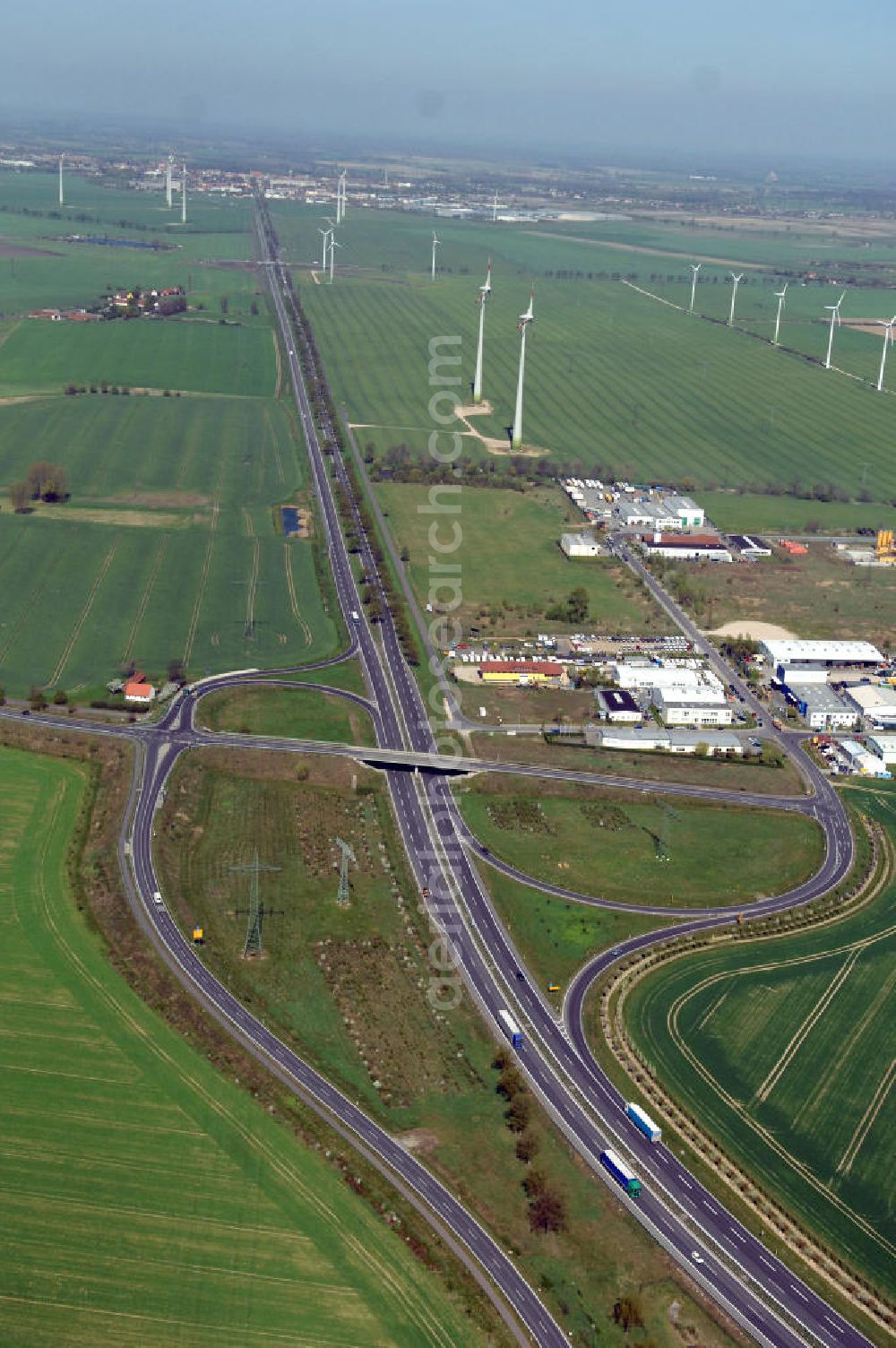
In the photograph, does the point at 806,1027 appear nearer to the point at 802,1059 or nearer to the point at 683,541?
the point at 802,1059

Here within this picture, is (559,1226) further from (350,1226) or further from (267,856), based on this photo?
(267,856)

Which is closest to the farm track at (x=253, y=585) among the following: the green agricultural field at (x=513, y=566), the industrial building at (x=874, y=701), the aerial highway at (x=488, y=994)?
the aerial highway at (x=488, y=994)

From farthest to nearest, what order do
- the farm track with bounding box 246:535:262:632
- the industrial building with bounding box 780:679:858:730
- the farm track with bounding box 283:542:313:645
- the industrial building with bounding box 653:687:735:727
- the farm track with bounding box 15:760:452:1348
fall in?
1. the farm track with bounding box 246:535:262:632
2. the farm track with bounding box 283:542:313:645
3. the industrial building with bounding box 780:679:858:730
4. the industrial building with bounding box 653:687:735:727
5. the farm track with bounding box 15:760:452:1348

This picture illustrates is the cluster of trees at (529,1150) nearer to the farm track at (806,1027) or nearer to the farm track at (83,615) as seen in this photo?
the farm track at (806,1027)

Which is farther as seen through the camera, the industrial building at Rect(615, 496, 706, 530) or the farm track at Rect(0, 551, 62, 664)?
the industrial building at Rect(615, 496, 706, 530)

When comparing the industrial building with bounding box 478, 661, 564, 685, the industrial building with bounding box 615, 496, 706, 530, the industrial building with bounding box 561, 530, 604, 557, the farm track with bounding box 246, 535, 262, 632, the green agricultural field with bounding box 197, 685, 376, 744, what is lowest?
the green agricultural field with bounding box 197, 685, 376, 744

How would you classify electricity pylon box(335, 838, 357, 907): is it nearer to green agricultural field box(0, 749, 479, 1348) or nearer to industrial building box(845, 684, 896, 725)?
green agricultural field box(0, 749, 479, 1348)

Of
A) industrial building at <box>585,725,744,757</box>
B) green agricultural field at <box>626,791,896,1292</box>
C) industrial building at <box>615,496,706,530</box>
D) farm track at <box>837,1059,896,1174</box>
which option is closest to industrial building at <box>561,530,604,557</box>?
industrial building at <box>615,496,706,530</box>
